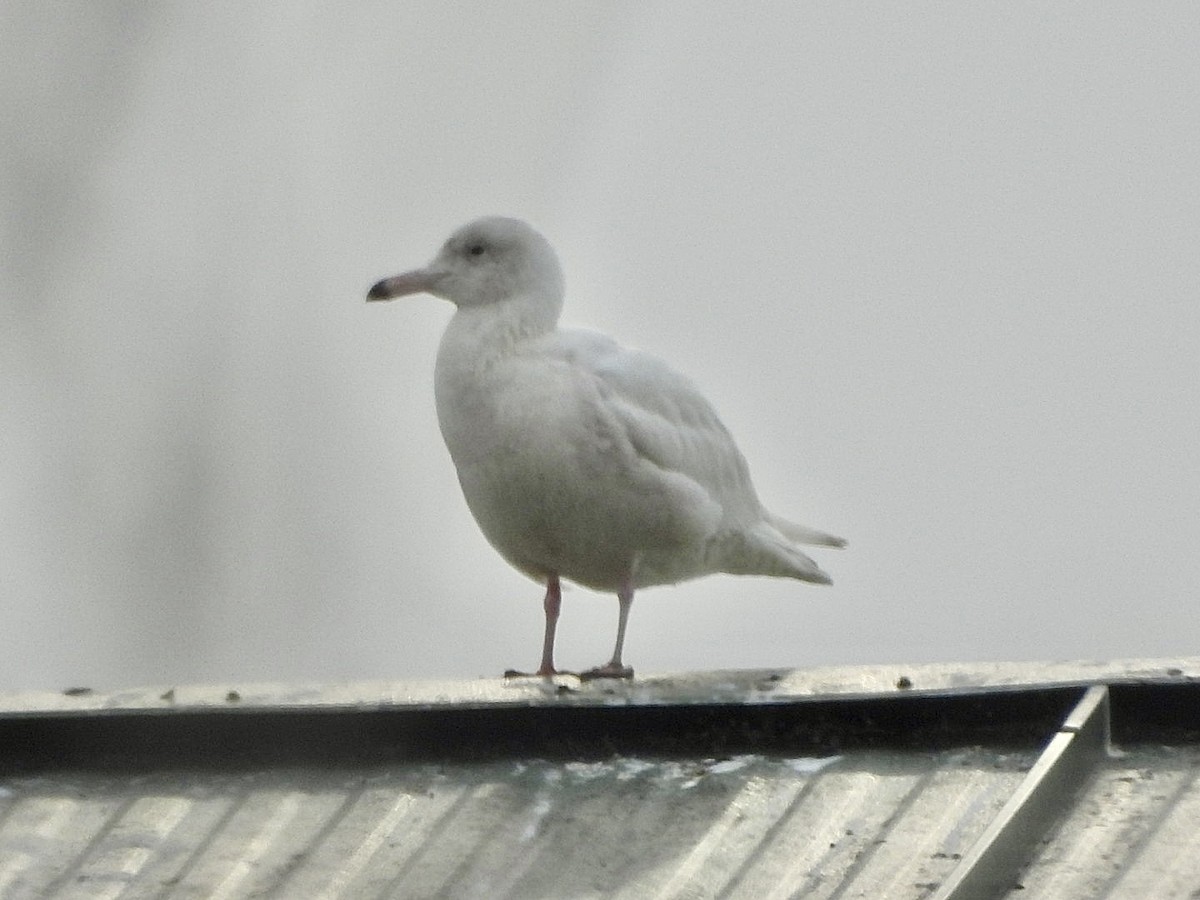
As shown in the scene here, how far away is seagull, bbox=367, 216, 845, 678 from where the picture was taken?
7.71 metres

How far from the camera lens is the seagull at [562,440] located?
7.71 meters

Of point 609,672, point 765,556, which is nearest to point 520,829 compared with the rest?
point 609,672

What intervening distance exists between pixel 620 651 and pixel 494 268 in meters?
1.46

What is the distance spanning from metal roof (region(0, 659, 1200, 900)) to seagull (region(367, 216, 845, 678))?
176 cm

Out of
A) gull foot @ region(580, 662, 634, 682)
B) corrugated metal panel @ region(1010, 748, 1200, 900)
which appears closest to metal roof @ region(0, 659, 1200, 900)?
corrugated metal panel @ region(1010, 748, 1200, 900)

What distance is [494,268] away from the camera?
8.41 meters

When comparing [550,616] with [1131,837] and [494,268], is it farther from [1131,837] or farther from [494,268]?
[1131,837]

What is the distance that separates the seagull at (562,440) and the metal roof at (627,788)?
5.77 feet

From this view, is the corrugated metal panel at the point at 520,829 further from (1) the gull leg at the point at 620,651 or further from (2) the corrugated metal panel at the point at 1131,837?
(1) the gull leg at the point at 620,651

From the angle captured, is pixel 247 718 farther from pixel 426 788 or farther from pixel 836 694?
pixel 836 694

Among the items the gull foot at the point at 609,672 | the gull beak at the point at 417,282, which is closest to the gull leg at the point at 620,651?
the gull foot at the point at 609,672

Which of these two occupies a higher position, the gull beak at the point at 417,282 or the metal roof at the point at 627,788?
the gull beak at the point at 417,282

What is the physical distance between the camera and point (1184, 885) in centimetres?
445

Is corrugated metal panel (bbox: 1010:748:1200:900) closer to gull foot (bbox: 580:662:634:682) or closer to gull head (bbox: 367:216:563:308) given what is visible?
gull foot (bbox: 580:662:634:682)
